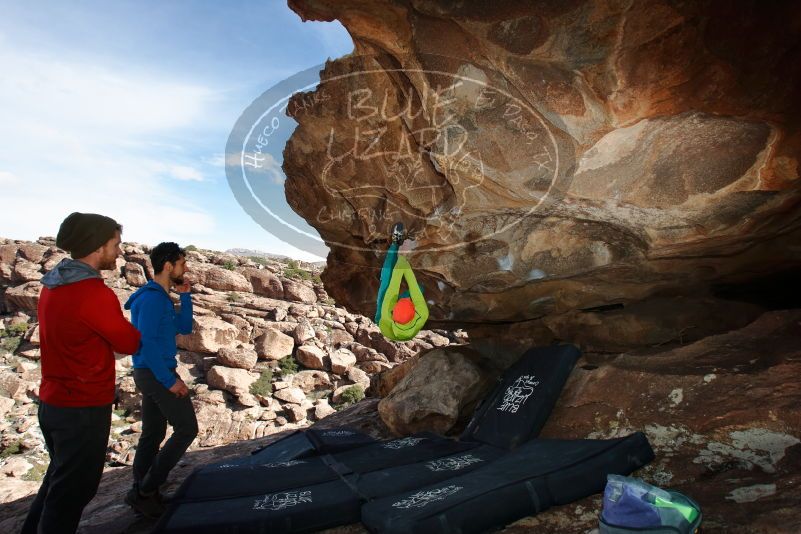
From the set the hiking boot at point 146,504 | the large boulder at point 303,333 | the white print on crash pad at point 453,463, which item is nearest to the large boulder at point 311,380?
the large boulder at point 303,333

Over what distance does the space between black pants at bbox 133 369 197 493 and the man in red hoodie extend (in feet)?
2.20

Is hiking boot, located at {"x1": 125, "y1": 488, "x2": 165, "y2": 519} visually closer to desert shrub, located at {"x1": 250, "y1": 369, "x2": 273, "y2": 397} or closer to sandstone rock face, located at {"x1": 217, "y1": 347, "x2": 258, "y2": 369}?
desert shrub, located at {"x1": 250, "y1": 369, "x2": 273, "y2": 397}

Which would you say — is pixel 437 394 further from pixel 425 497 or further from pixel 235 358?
pixel 235 358

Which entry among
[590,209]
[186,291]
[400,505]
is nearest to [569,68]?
Result: [590,209]

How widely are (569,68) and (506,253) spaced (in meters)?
2.48

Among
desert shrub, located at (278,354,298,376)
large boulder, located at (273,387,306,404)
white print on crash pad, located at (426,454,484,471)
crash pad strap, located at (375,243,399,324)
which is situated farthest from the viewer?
desert shrub, located at (278,354,298,376)

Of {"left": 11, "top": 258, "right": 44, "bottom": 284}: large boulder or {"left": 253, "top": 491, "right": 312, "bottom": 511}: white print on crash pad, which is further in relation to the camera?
{"left": 11, "top": 258, "right": 44, "bottom": 284}: large boulder

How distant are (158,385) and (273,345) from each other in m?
20.6

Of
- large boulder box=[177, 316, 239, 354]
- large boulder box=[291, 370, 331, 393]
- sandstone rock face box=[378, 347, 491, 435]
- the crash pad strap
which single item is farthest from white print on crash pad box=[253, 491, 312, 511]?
large boulder box=[177, 316, 239, 354]

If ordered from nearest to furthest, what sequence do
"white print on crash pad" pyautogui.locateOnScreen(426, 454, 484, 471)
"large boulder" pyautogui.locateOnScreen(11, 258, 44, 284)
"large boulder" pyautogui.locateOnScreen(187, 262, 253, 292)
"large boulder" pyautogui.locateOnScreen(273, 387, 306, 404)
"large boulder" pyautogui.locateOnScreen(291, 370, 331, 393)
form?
1. "white print on crash pad" pyautogui.locateOnScreen(426, 454, 484, 471)
2. "large boulder" pyautogui.locateOnScreen(273, 387, 306, 404)
3. "large boulder" pyautogui.locateOnScreen(291, 370, 331, 393)
4. "large boulder" pyautogui.locateOnScreen(11, 258, 44, 284)
5. "large boulder" pyautogui.locateOnScreen(187, 262, 253, 292)

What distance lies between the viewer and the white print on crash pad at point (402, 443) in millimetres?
4449

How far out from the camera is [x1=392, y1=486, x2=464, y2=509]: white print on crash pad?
9.30 ft

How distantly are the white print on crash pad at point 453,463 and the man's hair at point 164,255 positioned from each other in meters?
2.66

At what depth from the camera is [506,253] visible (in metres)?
5.40
